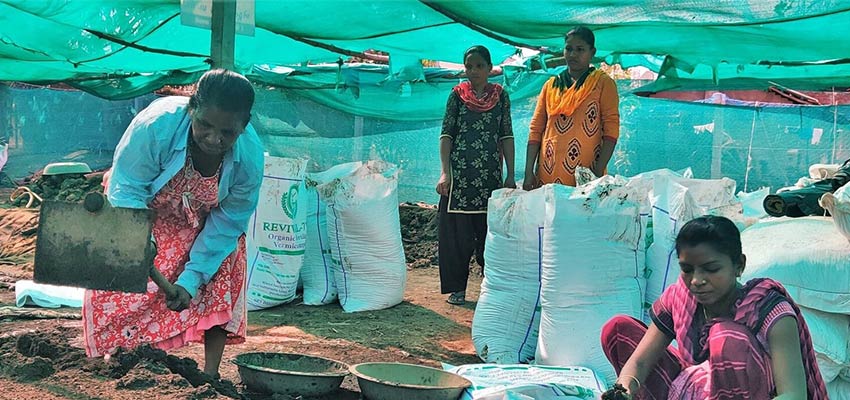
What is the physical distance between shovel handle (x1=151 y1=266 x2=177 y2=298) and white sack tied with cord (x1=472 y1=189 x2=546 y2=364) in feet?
5.51

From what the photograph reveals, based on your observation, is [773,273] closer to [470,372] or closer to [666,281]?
[666,281]

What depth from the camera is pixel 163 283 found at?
2.68 meters

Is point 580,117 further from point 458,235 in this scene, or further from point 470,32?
point 470,32

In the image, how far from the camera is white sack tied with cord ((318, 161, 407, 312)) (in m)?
5.28

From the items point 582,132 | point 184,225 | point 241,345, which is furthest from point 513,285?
point 184,225

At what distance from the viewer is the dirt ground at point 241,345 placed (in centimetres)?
274

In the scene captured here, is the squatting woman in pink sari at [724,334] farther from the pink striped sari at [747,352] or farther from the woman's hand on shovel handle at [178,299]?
the woman's hand on shovel handle at [178,299]

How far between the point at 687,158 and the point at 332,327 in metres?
4.79

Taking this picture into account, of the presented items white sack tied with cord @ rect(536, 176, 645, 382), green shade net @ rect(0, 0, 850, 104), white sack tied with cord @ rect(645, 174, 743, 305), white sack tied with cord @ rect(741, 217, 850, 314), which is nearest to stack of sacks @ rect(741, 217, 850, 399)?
white sack tied with cord @ rect(741, 217, 850, 314)

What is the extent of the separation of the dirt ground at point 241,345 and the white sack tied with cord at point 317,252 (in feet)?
0.41

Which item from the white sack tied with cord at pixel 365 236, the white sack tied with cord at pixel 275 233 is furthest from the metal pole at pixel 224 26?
the white sack tied with cord at pixel 365 236

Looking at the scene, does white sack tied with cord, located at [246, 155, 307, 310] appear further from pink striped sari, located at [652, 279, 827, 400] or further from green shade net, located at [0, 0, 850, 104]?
pink striped sari, located at [652, 279, 827, 400]

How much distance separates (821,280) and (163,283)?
7.57 feet

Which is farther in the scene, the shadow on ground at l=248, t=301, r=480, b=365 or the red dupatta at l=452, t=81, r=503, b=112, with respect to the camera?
the red dupatta at l=452, t=81, r=503, b=112
